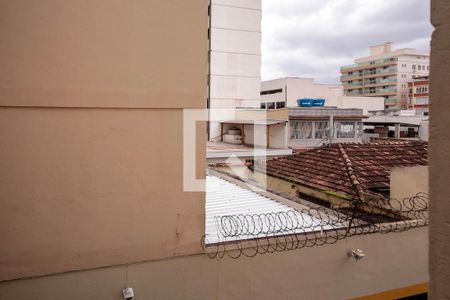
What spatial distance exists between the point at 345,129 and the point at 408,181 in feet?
73.3

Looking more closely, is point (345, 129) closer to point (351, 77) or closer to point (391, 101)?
point (391, 101)

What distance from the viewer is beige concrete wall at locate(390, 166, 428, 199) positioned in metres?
Result: 7.91

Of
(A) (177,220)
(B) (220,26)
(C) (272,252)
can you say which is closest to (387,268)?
(C) (272,252)

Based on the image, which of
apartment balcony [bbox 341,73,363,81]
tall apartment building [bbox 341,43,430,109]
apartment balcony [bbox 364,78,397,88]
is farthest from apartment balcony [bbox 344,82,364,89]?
apartment balcony [bbox 364,78,397,88]

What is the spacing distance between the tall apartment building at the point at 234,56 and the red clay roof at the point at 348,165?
Answer: 58.4 feet

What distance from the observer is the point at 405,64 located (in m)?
63.3

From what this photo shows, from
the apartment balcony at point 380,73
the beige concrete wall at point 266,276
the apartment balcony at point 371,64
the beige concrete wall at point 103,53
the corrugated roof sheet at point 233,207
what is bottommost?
the beige concrete wall at point 266,276

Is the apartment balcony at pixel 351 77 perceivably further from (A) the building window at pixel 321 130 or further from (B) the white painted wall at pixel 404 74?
(A) the building window at pixel 321 130

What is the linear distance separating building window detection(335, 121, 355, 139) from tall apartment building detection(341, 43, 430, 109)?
128ft

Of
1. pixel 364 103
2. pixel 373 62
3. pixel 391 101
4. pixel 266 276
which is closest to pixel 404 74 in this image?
pixel 391 101

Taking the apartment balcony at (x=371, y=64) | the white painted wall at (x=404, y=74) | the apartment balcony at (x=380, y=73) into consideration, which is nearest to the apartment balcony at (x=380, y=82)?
the white painted wall at (x=404, y=74)

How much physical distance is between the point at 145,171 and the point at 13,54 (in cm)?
219

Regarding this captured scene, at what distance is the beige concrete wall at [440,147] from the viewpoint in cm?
110

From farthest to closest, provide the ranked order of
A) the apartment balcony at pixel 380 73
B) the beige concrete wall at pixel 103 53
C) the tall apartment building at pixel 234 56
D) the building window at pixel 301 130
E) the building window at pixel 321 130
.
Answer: the apartment balcony at pixel 380 73
the tall apartment building at pixel 234 56
the building window at pixel 321 130
the building window at pixel 301 130
the beige concrete wall at pixel 103 53
